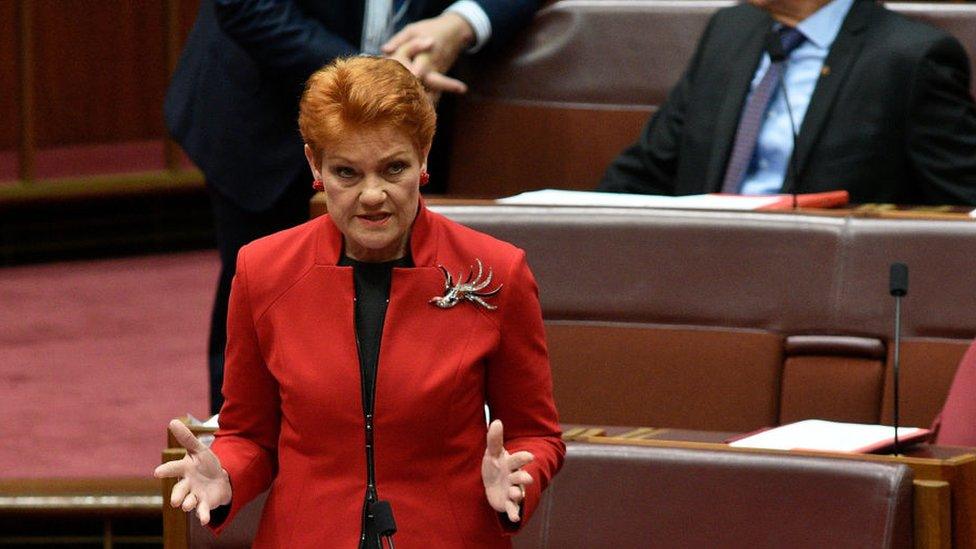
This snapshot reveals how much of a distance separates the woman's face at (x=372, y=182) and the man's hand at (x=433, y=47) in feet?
2.42

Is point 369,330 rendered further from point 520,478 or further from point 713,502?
point 713,502

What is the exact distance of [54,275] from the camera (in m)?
2.32

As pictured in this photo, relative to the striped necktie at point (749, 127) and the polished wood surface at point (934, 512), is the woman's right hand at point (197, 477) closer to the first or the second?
the polished wood surface at point (934, 512)

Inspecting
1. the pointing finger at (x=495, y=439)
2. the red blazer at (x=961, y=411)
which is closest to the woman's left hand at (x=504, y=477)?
the pointing finger at (x=495, y=439)

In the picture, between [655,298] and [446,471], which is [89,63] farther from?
[446,471]

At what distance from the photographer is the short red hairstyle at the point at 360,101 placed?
2.14 feet

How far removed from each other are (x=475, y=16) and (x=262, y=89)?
202 mm

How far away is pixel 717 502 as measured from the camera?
884 millimetres

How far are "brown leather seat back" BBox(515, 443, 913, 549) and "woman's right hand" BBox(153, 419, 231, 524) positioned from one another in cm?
29

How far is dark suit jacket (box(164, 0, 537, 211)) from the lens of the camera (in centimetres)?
140

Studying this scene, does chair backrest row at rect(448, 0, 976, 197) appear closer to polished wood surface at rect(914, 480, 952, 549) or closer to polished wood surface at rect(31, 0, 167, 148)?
polished wood surface at rect(914, 480, 952, 549)

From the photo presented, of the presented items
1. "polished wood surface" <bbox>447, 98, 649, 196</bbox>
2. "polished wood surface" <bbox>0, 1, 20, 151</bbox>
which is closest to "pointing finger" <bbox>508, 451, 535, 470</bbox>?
"polished wood surface" <bbox>447, 98, 649, 196</bbox>

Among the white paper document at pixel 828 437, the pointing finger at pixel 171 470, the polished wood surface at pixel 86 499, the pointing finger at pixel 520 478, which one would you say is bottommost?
the polished wood surface at pixel 86 499

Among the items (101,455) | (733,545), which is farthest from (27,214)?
(733,545)
